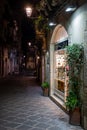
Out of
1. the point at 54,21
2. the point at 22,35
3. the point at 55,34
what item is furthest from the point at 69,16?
the point at 22,35

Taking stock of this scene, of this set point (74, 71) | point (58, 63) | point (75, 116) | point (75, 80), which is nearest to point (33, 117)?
point (75, 116)

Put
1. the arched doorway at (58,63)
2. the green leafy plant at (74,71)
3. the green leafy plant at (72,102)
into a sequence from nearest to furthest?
the green leafy plant at (74,71) → the green leafy plant at (72,102) → the arched doorway at (58,63)

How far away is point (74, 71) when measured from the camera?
25.6ft

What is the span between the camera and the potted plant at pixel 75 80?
7520 millimetres

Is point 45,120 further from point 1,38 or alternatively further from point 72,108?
point 1,38

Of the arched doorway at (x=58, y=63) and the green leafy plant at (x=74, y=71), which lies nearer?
the green leafy plant at (x=74, y=71)

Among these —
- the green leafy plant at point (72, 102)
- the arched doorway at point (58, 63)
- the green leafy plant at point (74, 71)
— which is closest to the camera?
the green leafy plant at point (74, 71)

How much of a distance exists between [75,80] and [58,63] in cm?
496

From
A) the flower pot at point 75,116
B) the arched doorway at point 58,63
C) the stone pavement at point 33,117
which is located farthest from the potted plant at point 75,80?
the arched doorway at point 58,63

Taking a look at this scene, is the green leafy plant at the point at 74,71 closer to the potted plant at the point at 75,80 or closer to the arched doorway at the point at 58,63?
the potted plant at the point at 75,80

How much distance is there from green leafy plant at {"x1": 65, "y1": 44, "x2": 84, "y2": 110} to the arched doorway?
2.84m

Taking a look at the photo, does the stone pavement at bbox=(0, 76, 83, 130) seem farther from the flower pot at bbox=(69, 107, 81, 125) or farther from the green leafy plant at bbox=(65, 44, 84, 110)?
the green leafy plant at bbox=(65, 44, 84, 110)

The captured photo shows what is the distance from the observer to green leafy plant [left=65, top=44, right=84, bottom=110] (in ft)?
24.6

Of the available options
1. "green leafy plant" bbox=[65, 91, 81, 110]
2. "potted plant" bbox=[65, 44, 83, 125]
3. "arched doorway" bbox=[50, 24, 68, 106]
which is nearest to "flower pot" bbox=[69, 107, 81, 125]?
"potted plant" bbox=[65, 44, 83, 125]
